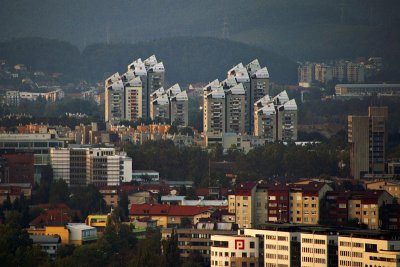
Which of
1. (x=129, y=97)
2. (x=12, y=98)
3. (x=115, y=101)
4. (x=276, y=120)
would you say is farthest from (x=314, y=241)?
(x=12, y=98)

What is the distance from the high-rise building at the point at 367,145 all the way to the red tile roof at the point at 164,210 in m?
12.3

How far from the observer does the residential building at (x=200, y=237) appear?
50312mm

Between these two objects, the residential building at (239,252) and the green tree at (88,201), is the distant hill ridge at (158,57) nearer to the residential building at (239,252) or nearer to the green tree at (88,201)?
the green tree at (88,201)

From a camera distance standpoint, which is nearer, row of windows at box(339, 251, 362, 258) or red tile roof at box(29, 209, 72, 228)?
row of windows at box(339, 251, 362, 258)

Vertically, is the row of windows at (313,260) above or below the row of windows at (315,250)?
below

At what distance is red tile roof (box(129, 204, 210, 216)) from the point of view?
193 ft

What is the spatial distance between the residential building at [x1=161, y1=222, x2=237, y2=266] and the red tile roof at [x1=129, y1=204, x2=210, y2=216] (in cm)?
647

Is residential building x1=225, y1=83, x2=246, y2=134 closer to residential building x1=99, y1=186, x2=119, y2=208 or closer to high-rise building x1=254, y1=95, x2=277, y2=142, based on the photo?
high-rise building x1=254, y1=95, x2=277, y2=142

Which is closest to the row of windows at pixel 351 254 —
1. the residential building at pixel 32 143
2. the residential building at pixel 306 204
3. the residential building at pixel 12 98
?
the residential building at pixel 306 204

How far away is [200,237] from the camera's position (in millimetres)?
51031

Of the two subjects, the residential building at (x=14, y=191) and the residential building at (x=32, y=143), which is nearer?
the residential building at (x=14, y=191)

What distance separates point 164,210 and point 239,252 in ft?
46.0

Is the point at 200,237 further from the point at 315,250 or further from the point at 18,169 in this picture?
the point at 18,169

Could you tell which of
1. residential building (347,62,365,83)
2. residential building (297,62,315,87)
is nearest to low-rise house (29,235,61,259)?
residential building (347,62,365,83)
